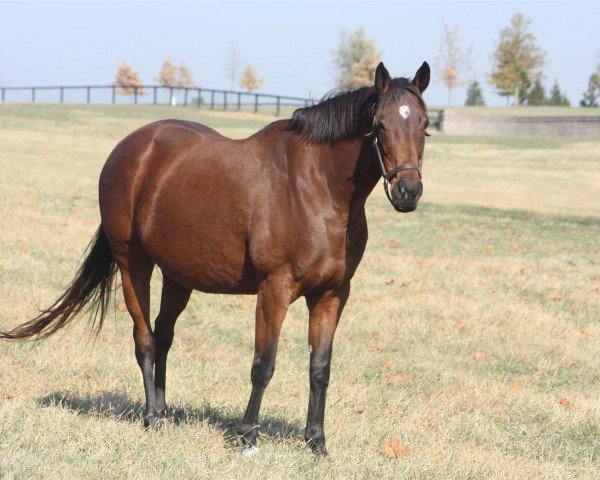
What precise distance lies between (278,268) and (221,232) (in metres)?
0.56

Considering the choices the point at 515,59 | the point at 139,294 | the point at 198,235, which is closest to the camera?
the point at 198,235

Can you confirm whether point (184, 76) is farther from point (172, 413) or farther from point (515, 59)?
point (172, 413)

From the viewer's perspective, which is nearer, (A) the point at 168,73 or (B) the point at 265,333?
(B) the point at 265,333

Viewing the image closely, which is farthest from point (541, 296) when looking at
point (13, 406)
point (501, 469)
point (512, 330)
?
point (13, 406)

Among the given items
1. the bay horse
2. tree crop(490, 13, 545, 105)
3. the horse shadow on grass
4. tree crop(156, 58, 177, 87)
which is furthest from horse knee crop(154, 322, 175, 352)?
tree crop(156, 58, 177, 87)

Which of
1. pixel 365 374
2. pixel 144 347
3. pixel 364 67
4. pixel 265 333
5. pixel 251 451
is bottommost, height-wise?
pixel 365 374

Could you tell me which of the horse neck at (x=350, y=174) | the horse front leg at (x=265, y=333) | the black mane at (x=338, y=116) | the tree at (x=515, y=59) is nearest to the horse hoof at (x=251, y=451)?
the horse front leg at (x=265, y=333)

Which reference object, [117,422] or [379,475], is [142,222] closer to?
[117,422]

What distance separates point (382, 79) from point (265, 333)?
1681 millimetres

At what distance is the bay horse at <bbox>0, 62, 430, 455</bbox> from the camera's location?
531 centimetres

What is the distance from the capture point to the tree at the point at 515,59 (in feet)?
283

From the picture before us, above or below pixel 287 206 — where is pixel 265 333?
below

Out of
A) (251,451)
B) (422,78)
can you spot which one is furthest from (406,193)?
(251,451)

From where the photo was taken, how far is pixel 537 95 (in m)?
90.6
